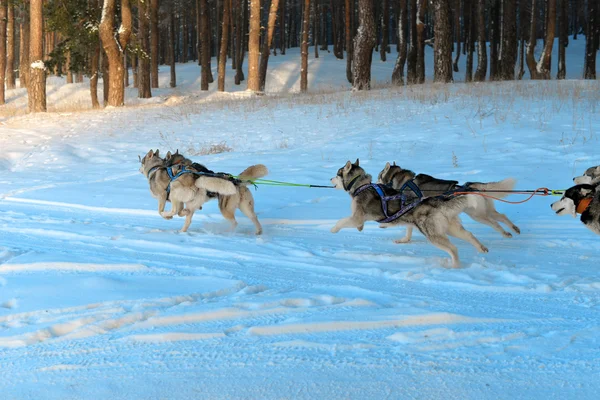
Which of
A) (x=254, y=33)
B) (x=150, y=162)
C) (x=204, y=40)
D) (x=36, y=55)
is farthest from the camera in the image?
(x=204, y=40)

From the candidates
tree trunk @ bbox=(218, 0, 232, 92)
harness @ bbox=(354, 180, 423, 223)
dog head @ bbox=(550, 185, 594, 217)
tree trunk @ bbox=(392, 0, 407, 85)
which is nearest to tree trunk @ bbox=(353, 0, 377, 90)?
tree trunk @ bbox=(392, 0, 407, 85)

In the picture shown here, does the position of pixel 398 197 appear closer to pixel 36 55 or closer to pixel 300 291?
pixel 300 291

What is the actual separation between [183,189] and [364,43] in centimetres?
1340

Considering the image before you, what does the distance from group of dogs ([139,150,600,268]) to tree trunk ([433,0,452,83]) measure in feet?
42.0

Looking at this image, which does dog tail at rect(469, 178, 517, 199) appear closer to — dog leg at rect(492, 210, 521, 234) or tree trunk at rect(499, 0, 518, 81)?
dog leg at rect(492, 210, 521, 234)

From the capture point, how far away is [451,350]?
3861 mm

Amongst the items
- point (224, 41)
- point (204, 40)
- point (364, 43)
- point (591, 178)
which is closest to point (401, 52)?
point (224, 41)

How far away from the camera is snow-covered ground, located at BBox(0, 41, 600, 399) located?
3508mm

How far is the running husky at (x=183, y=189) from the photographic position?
25.1 ft

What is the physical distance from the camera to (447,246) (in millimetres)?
6160

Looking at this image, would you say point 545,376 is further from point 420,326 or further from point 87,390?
point 87,390

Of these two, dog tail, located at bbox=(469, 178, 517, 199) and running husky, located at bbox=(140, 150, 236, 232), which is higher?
dog tail, located at bbox=(469, 178, 517, 199)

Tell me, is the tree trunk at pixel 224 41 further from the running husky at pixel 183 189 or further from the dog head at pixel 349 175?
the dog head at pixel 349 175

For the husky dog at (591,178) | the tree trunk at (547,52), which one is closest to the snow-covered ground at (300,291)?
the husky dog at (591,178)
